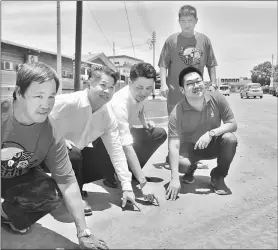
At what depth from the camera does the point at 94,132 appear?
2.56 meters

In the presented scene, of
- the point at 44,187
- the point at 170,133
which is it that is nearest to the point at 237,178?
the point at 170,133

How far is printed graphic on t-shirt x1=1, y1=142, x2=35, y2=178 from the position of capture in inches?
66.4

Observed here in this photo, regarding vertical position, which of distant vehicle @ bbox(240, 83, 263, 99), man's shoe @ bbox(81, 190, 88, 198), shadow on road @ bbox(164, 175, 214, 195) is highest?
distant vehicle @ bbox(240, 83, 263, 99)

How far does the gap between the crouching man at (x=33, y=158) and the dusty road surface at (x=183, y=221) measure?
0.18 meters

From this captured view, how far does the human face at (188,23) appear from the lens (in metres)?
2.95

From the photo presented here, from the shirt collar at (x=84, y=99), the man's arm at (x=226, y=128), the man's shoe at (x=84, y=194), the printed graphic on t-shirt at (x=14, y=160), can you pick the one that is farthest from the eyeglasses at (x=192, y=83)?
the printed graphic on t-shirt at (x=14, y=160)

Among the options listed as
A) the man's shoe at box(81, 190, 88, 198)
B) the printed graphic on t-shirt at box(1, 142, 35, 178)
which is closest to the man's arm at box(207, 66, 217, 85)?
the man's shoe at box(81, 190, 88, 198)

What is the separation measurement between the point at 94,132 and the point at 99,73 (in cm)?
47

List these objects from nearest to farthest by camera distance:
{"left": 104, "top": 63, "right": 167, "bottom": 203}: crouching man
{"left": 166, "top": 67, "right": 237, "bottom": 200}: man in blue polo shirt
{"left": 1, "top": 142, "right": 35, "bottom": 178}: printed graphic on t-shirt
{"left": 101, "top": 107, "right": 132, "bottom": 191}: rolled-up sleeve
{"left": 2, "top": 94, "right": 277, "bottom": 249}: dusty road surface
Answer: {"left": 1, "top": 142, "right": 35, "bottom": 178}: printed graphic on t-shirt, {"left": 2, "top": 94, "right": 277, "bottom": 249}: dusty road surface, {"left": 101, "top": 107, "right": 132, "bottom": 191}: rolled-up sleeve, {"left": 104, "top": 63, "right": 167, "bottom": 203}: crouching man, {"left": 166, "top": 67, "right": 237, "bottom": 200}: man in blue polo shirt

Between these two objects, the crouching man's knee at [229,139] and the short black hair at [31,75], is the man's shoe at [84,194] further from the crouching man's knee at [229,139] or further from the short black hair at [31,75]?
the short black hair at [31,75]

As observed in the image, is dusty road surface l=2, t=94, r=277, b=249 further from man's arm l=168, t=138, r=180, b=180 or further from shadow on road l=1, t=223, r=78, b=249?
man's arm l=168, t=138, r=180, b=180

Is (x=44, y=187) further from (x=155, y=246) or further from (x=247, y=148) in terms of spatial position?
(x=247, y=148)

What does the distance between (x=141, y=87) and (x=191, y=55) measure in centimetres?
82

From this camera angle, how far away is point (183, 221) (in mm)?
2330
